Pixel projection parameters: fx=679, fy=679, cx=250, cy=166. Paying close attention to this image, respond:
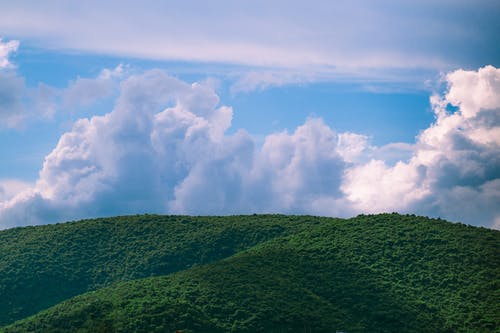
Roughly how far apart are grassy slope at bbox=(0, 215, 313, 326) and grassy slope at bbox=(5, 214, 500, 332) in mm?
10660

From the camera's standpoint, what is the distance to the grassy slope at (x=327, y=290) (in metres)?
81.8

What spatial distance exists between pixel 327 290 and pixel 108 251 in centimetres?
4520

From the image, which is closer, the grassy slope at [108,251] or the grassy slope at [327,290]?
the grassy slope at [327,290]

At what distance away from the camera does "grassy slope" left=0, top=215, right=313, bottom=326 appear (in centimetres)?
11194

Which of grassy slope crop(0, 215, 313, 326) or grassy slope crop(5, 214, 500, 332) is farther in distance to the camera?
grassy slope crop(0, 215, 313, 326)

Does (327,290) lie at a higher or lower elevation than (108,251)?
lower

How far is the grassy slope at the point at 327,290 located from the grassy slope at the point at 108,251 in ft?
35.0

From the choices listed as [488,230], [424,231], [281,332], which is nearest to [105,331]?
[281,332]

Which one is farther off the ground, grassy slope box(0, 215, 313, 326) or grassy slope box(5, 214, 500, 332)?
grassy slope box(0, 215, 313, 326)

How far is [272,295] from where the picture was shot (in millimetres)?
87250

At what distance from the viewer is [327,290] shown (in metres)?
93.4

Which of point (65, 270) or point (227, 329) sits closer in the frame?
point (227, 329)

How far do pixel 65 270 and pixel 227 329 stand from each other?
47.0 meters

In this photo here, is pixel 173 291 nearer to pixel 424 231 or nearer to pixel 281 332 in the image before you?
pixel 281 332
